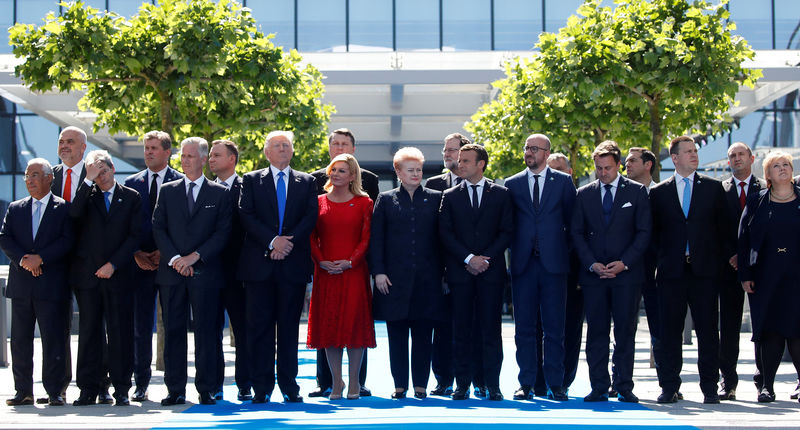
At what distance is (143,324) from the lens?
8.80 metres

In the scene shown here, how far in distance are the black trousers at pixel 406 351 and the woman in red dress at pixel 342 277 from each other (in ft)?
0.67

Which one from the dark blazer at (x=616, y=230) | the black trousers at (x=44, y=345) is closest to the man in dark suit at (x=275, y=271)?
the black trousers at (x=44, y=345)

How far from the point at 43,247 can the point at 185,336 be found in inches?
55.2

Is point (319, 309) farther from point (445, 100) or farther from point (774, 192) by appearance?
point (445, 100)

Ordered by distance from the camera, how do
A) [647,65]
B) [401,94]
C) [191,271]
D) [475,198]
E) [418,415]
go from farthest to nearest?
1. [401,94]
2. [647,65]
3. [475,198]
4. [191,271]
5. [418,415]

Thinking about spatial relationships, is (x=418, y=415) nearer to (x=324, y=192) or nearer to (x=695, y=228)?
(x=324, y=192)

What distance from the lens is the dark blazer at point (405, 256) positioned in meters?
8.50

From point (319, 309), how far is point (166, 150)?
204 cm

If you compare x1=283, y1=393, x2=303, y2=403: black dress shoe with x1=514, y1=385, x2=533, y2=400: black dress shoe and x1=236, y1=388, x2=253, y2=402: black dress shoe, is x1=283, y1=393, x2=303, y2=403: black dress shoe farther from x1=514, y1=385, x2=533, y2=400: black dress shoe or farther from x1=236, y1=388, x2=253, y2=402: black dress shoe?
x1=514, y1=385, x2=533, y2=400: black dress shoe

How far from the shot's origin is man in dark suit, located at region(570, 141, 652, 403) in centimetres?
838

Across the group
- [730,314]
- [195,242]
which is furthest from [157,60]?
[730,314]

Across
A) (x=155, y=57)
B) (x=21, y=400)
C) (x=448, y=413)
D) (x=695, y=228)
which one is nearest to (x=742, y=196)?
(x=695, y=228)

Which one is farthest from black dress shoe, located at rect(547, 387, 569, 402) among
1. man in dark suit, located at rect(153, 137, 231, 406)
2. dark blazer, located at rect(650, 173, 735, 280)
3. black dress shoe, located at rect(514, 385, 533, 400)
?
man in dark suit, located at rect(153, 137, 231, 406)

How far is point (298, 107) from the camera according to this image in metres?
18.6
